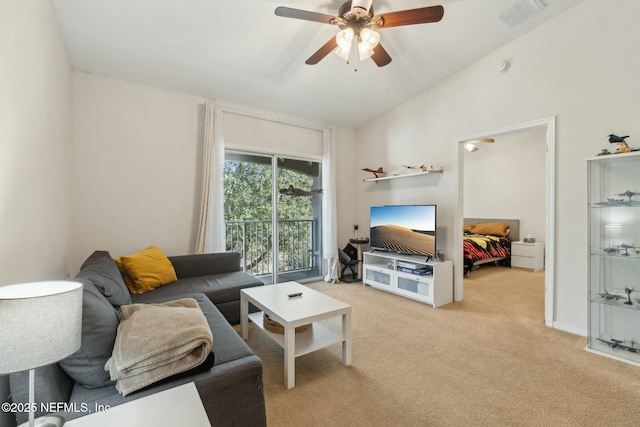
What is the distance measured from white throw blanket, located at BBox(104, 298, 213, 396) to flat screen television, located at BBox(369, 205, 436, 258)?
2.99 meters

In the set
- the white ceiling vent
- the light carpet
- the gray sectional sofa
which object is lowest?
the light carpet

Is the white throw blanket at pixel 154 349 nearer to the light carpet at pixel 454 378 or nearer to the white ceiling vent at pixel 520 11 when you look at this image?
the light carpet at pixel 454 378

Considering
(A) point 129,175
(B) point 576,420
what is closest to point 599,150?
(B) point 576,420

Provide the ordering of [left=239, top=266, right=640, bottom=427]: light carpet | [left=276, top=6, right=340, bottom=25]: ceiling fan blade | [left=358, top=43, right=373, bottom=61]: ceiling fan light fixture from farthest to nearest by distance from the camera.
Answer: [left=358, top=43, right=373, bottom=61]: ceiling fan light fixture, [left=276, top=6, right=340, bottom=25]: ceiling fan blade, [left=239, top=266, right=640, bottom=427]: light carpet

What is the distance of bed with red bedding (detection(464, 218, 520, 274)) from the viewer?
5018 mm

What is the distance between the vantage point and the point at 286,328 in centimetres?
187

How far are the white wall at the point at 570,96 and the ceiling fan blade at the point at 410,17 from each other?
167cm

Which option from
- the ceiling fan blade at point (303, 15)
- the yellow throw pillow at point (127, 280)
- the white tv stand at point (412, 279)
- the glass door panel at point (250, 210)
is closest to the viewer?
the ceiling fan blade at point (303, 15)

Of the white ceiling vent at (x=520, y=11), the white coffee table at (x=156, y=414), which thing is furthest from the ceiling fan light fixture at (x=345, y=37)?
the white coffee table at (x=156, y=414)

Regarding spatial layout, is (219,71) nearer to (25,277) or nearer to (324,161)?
(324,161)

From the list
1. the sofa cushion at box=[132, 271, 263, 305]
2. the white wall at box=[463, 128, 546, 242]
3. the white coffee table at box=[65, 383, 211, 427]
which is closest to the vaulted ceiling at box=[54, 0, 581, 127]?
the sofa cushion at box=[132, 271, 263, 305]

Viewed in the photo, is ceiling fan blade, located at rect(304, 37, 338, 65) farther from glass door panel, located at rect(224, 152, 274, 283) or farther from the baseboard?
the baseboard

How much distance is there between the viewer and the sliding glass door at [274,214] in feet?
13.0

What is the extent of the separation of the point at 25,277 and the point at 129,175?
1906 mm
